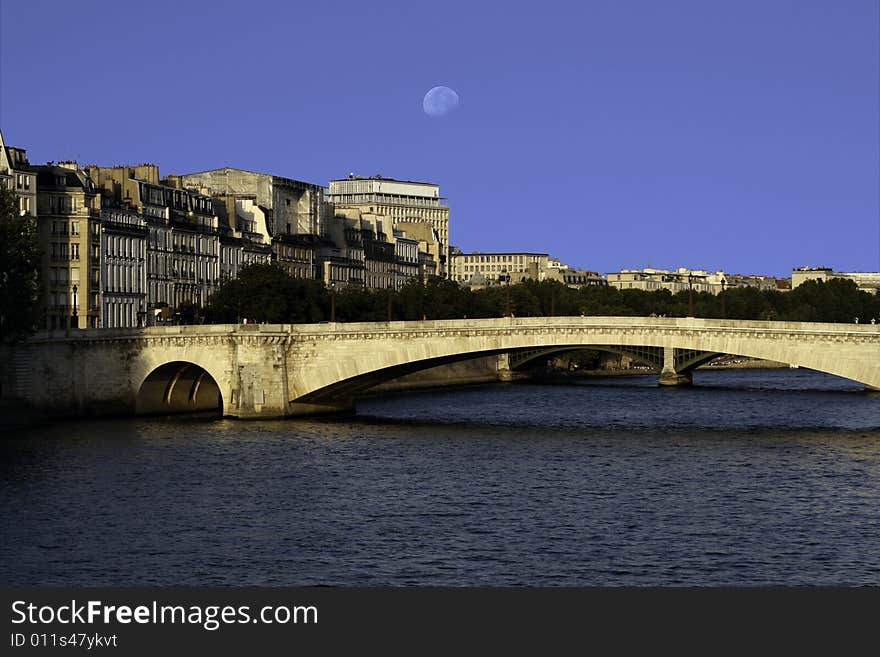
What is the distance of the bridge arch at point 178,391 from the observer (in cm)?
8656

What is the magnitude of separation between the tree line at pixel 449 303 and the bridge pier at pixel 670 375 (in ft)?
16.7

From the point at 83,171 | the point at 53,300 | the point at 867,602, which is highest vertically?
the point at 83,171

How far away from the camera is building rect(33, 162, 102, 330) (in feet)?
334

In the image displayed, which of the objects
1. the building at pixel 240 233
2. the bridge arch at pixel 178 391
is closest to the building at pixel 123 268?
the building at pixel 240 233

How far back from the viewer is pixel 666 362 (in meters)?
131

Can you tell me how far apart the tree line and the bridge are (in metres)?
11.4

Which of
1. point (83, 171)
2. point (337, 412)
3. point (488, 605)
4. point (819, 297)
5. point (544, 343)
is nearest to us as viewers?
point (488, 605)

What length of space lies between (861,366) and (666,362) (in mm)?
55395

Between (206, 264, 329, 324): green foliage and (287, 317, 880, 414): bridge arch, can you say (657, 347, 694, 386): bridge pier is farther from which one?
(287, 317, 880, 414): bridge arch

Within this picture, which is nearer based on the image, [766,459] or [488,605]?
[488,605]

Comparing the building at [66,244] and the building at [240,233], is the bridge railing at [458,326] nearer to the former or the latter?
the building at [66,244]

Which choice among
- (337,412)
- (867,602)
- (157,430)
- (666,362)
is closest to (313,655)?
(867,602)

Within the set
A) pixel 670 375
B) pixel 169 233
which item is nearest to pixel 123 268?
pixel 169 233

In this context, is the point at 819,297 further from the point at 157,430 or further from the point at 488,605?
the point at 488,605
